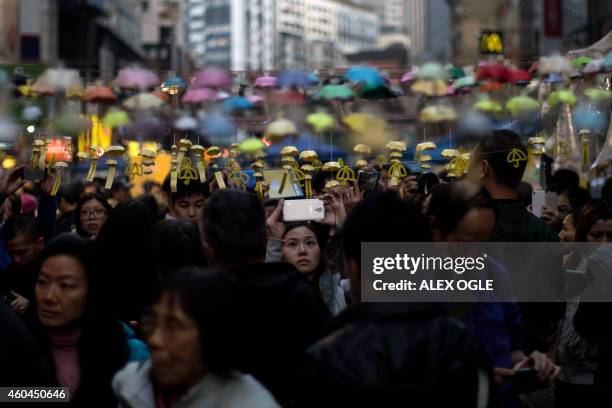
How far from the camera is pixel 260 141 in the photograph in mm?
8008

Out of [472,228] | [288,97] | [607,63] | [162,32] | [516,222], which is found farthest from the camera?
[162,32]

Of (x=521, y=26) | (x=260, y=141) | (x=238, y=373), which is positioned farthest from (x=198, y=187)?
(x=521, y=26)

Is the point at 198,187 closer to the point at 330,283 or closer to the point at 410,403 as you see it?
the point at 330,283

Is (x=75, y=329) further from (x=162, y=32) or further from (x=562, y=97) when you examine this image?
(x=162, y=32)

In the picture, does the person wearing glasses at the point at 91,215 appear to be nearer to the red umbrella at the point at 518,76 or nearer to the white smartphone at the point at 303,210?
the white smartphone at the point at 303,210

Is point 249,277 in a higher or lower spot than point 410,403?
higher

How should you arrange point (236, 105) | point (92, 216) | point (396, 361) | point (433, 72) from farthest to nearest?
point (236, 105) < point (92, 216) < point (433, 72) < point (396, 361)

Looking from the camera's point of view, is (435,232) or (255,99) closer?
(435,232)

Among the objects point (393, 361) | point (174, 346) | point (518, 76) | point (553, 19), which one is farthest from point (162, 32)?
point (393, 361)

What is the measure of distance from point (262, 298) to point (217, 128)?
4.19m

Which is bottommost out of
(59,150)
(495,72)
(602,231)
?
(602,231)

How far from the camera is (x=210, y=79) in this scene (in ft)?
27.2

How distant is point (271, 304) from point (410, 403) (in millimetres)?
986

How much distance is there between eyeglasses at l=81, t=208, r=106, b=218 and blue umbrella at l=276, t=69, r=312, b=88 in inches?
70.4
